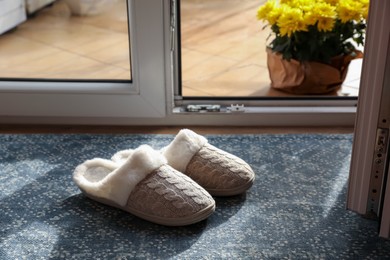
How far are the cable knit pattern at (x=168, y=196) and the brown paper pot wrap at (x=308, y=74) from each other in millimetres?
655

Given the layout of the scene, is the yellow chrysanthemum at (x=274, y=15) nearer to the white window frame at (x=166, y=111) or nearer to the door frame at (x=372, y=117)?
the white window frame at (x=166, y=111)

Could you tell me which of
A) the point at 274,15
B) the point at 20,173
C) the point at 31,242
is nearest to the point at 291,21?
the point at 274,15

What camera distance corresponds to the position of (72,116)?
1659mm

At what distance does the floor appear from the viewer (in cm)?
167

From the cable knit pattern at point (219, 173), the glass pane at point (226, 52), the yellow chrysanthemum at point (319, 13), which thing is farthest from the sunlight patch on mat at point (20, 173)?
the yellow chrysanthemum at point (319, 13)

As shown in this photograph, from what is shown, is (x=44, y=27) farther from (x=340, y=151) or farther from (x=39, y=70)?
(x=340, y=151)

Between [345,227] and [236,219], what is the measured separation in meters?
0.22

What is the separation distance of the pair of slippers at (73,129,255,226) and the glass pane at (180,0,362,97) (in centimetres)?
46

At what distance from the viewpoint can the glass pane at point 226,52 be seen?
1.78m

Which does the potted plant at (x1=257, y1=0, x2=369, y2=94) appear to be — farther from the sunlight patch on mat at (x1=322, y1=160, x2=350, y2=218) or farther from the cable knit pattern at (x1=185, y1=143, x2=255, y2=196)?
the cable knit pattern at (x1=185, y1=143, x2=255, y2=196)

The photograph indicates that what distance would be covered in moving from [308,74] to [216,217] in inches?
27.0

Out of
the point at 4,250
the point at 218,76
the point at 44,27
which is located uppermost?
the point at 44,27

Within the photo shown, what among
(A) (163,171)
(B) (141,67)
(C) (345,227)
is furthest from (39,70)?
(C) (345,227)

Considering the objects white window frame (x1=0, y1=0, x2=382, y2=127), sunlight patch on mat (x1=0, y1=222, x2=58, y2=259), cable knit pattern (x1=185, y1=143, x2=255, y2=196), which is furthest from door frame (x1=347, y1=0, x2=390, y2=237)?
sunlight patch on mat (x1=0, y1=222, x2=58, y2=259)
